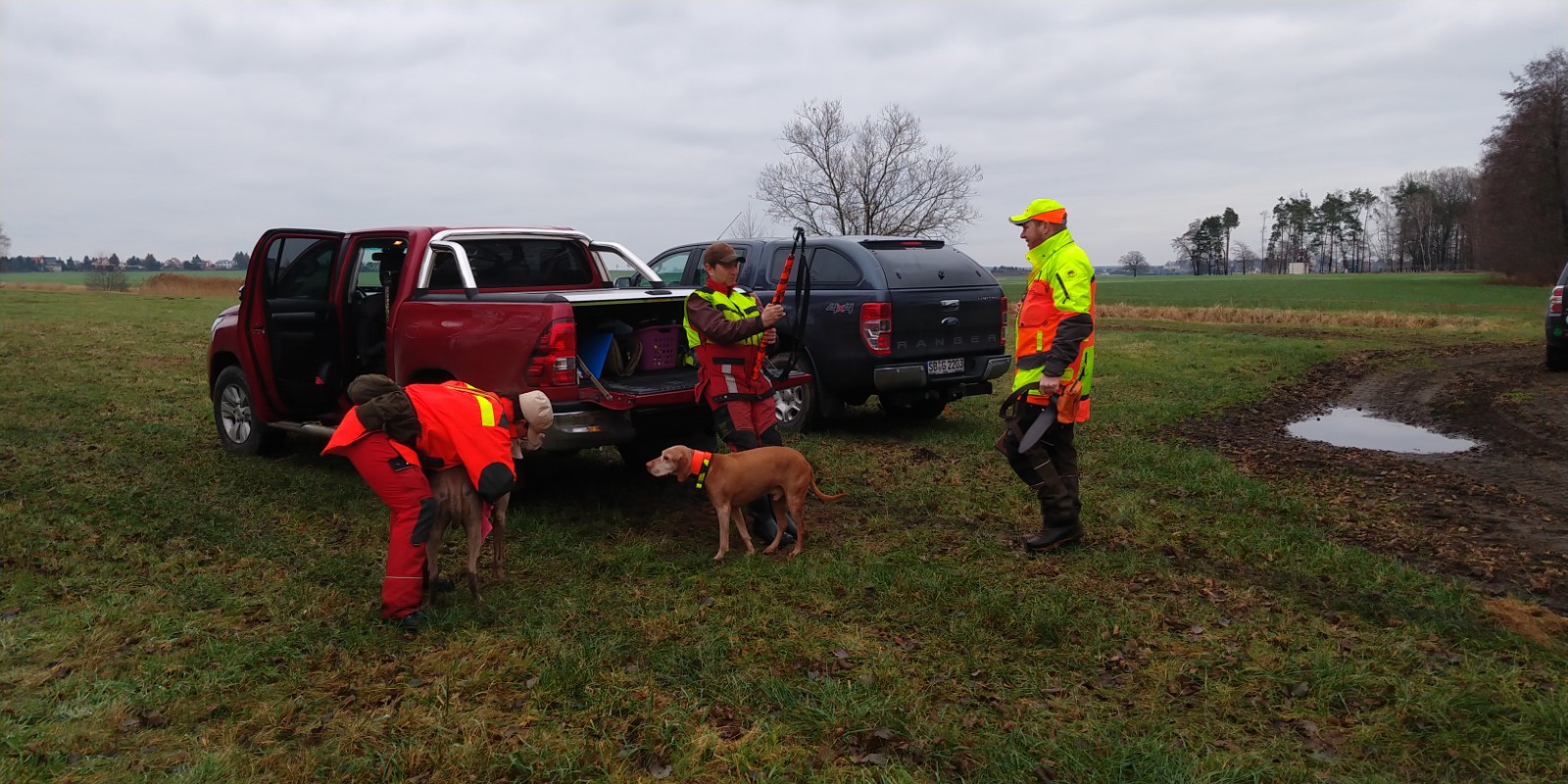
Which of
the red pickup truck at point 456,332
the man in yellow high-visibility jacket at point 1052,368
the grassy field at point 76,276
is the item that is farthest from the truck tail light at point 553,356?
the grassy field at point 76,276

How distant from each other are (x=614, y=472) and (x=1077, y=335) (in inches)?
154

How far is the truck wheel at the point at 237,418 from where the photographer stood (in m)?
8.20

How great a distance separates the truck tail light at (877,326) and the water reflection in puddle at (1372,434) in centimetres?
419

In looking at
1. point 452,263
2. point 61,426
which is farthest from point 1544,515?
point 61,426

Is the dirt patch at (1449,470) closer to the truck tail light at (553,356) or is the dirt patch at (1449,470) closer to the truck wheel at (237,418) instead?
the truck tail light at (553,356)

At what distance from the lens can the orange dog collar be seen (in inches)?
212

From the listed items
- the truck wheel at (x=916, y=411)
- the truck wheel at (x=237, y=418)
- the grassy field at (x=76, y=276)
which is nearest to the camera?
the truck wheel at (x=237, y=418)

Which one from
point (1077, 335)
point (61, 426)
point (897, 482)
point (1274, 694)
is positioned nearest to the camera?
point (1274, 694)

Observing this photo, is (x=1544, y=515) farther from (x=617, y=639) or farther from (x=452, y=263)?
(x=452, y=263)

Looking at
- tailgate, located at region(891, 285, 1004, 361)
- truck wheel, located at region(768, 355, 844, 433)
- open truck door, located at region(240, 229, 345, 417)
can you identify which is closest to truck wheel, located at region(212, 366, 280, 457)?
open truck door, located at region(240, 229, 345, 417)

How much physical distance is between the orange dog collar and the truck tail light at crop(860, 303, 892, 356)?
3421 millimetres

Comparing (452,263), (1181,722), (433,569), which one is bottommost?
(1181,722)

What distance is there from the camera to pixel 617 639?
4445 millimetres

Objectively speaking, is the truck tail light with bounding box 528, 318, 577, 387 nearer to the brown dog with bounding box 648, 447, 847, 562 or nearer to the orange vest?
the brown dog with bounding box 648, 447, 847, 562
